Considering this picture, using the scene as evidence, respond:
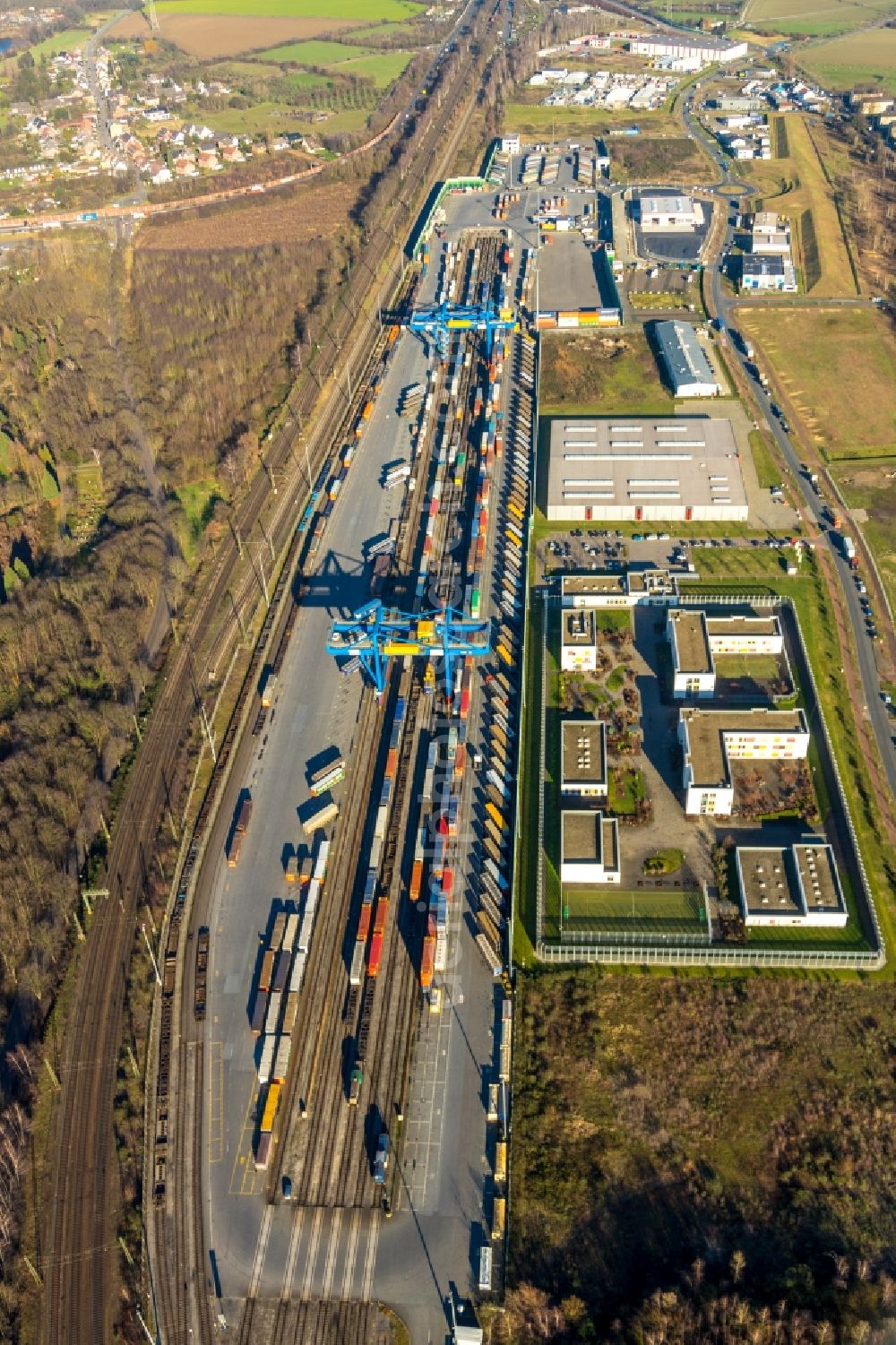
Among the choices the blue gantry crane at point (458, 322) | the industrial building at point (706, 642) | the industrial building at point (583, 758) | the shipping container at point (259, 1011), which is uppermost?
the blue gantry crane at point (458, 322)

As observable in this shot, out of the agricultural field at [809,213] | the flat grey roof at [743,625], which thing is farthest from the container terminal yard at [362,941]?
the agricultural field at [809,213]

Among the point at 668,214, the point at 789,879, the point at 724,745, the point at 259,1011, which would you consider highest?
the point at 668,214

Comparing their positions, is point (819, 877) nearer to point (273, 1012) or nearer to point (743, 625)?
point (743, 625)

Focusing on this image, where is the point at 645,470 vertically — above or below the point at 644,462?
below

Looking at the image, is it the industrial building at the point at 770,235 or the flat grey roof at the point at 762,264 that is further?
the industrial building at the point at 770,235

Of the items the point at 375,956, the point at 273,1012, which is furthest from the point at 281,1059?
the point at 375,956

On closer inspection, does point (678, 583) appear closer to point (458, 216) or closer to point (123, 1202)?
point (123, 1202)

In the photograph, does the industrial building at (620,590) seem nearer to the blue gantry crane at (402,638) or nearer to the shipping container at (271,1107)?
the blue gantry crane at (402,638)

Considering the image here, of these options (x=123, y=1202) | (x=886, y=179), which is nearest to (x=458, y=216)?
(x=886, y=179)
